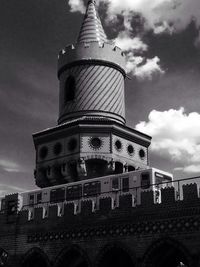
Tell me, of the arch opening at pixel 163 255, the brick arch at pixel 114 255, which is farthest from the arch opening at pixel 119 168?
the arch opening at pixel 163 255

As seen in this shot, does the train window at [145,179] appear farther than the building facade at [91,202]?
Yes

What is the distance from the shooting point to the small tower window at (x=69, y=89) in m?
38.0

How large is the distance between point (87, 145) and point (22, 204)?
7.34 metres

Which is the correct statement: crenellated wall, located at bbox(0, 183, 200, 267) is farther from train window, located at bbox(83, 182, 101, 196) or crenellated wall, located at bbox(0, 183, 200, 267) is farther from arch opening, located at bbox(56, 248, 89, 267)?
train window, located at bbox(83, 182, 101, 196)

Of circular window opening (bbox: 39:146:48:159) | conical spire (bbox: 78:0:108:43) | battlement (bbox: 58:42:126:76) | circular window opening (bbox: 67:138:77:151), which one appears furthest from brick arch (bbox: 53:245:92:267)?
conical spire (bbox: 78:0:108:43)

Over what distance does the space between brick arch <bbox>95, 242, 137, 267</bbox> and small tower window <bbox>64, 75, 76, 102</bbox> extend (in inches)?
643

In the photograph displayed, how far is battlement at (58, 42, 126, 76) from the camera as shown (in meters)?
37.7

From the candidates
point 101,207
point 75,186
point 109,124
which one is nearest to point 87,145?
point 109,124

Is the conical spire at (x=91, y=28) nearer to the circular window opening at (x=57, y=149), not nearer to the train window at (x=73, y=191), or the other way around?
the circular window opening at (x=57, y=149)

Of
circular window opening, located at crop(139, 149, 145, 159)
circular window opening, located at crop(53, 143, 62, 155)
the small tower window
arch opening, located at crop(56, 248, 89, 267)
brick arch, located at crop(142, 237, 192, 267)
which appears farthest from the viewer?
the small tower window

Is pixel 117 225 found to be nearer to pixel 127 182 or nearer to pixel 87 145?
pixel 127 182

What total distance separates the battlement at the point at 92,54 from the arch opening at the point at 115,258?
58.4 ft

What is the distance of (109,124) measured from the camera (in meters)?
34.9

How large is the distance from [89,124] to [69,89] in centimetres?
495
